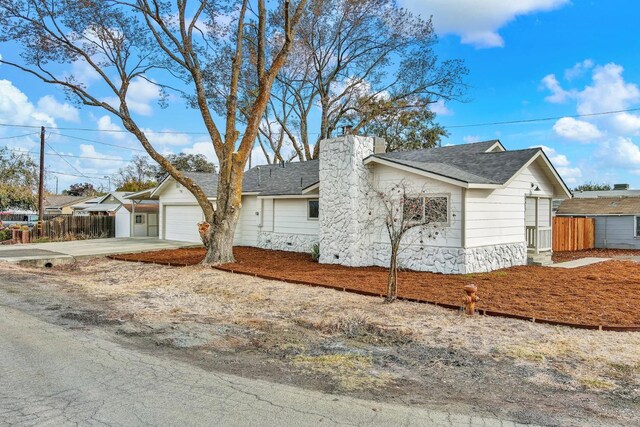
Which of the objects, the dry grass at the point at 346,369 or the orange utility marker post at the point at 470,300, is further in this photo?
the orange utility marker post at the point at 470,300

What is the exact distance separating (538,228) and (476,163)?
3.42m

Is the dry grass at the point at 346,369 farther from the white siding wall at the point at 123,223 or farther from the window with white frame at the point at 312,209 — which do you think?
the white siding wall at the point at 123,223

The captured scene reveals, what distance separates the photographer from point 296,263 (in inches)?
612

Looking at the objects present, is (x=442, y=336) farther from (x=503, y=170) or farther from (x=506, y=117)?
(x=506, y=117)

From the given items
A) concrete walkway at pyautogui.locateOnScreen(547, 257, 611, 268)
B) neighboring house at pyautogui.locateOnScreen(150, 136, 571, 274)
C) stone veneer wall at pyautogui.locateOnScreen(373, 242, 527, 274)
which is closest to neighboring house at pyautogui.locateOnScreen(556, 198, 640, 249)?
concrete walkway at pyautogui.locateOnScreen(547, 257, 611, 268)

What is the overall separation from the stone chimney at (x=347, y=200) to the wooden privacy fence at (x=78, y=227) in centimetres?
1881

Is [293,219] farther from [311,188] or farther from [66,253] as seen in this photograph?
[66,253]

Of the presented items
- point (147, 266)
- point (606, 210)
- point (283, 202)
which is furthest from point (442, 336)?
point (606, 210)

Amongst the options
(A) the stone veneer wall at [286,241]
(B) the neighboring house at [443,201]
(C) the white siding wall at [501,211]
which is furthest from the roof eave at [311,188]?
(C) the white siding wall at [501,211]

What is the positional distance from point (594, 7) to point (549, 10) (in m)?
1.60

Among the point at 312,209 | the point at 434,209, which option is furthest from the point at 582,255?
the point at 312,209

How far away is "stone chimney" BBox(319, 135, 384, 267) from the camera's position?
1452 centimetres

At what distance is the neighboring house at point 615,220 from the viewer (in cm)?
2412

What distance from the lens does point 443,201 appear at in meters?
13.1
